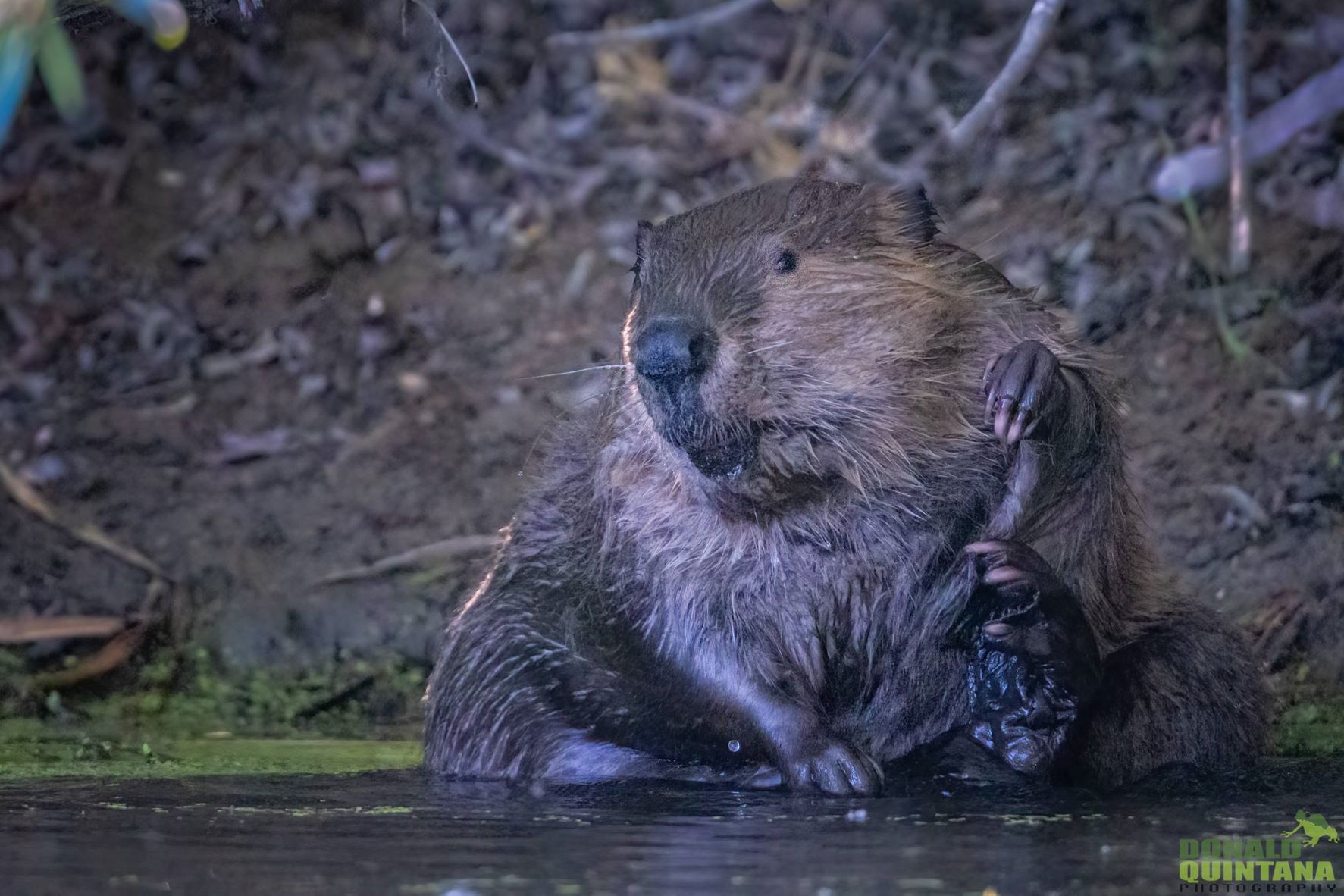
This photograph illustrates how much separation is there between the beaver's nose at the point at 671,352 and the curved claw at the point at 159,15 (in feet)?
2.71

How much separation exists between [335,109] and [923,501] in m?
4.14

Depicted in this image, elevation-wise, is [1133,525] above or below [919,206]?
below

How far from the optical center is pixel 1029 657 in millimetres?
2945

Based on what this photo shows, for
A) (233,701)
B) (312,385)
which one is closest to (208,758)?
(233,701)

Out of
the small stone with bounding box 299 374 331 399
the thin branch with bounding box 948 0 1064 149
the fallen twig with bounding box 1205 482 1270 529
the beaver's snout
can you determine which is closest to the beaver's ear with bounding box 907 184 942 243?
the thin branch with bounding box 948 0 1064 149

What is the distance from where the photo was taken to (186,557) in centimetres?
528

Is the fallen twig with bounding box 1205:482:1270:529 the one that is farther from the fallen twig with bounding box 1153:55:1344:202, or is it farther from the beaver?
the beaver

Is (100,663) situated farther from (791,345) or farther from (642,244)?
(791,345)

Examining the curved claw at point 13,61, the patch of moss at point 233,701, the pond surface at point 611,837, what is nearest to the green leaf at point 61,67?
the curved claw at point 13,61

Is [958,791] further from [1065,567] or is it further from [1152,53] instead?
[1152,53]

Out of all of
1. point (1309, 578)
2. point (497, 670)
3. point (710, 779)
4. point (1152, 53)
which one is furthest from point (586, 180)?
point (710, 779)

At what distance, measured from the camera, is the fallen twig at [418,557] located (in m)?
5.20

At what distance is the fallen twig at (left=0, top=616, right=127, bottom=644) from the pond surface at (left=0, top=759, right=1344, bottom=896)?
1.77 metres

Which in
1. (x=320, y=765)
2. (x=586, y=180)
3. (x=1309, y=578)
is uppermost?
(x=586, y=180)
